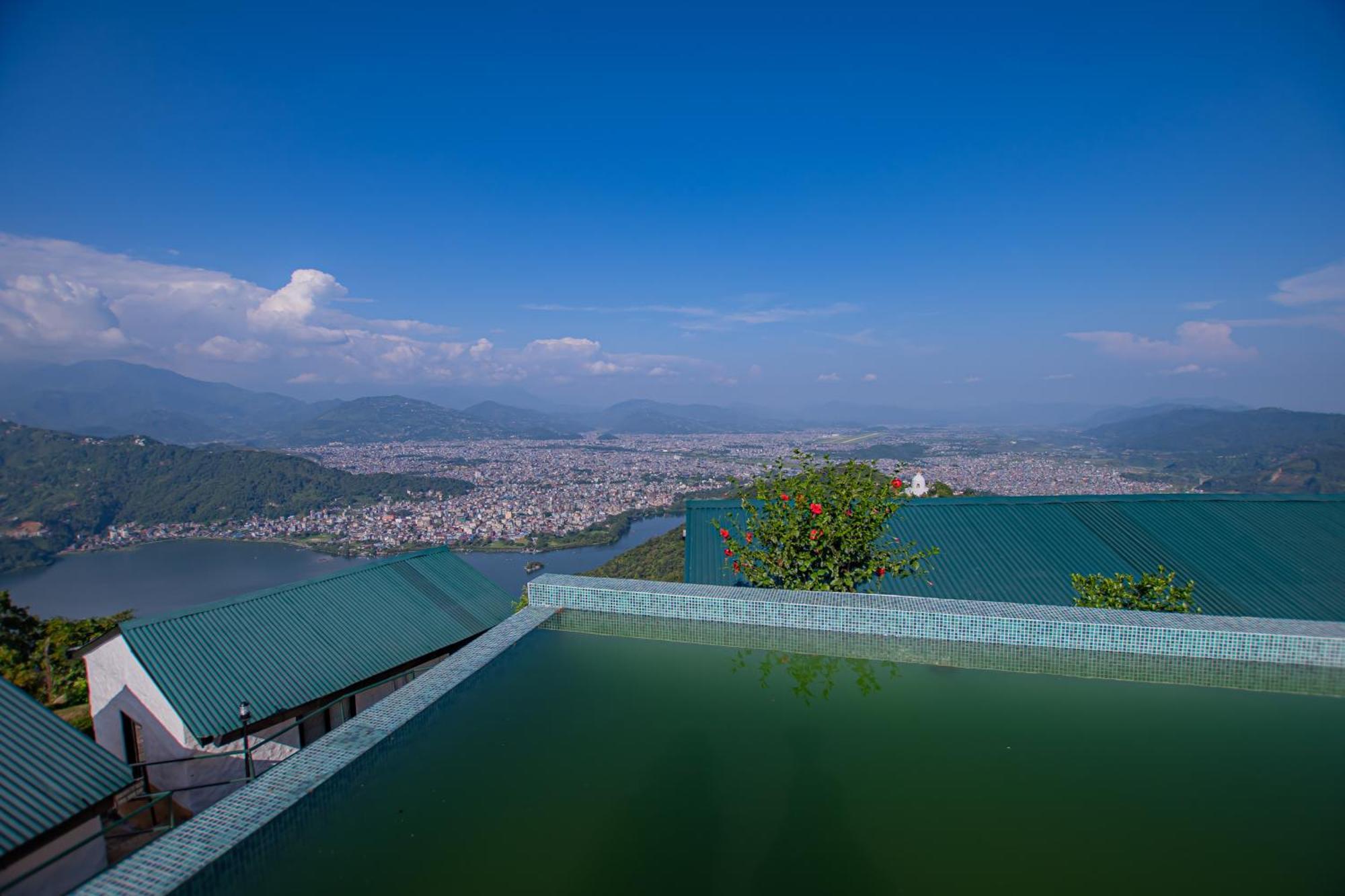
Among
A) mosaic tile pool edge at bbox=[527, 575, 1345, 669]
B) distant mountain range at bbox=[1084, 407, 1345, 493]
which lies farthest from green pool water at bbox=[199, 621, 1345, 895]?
distant mountain range at bbox=[1084, 407, 1345, 493]

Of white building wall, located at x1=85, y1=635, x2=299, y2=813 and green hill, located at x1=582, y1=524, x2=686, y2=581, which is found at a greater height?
white building wall, located at x1=85, y1=635, x2=299, y2=813

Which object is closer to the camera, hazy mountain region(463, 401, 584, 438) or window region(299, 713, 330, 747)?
window region(299, 713, 330, 747)

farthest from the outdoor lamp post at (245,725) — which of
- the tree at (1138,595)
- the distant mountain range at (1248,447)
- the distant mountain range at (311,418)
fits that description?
the distant mountain range at (311,418)

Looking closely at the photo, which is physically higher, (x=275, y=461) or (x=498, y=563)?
(x=275, y=461)

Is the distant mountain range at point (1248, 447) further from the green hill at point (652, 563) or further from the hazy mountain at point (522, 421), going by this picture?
the hazy mountain at point (522, 421)

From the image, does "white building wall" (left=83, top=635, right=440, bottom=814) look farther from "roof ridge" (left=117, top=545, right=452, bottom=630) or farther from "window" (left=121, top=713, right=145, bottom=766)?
"roof ridge" (left=117, top=545, right=452, bottom=630)

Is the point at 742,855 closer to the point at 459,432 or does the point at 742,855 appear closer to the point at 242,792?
the point at 242,792

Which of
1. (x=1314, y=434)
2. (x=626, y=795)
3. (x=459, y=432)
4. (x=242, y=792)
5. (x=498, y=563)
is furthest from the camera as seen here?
(x=459, y=432)

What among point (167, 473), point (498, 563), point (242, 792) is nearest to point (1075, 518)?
point (242, 792)
